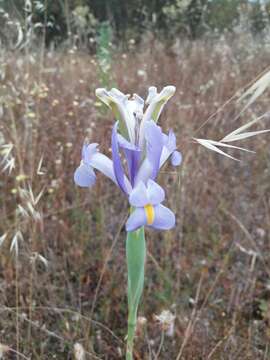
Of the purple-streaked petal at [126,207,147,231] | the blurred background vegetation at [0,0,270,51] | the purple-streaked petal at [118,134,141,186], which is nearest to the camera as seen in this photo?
the purple-streaked petal at [126,207,147,231]

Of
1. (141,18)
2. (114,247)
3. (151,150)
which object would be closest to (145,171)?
(151,150)

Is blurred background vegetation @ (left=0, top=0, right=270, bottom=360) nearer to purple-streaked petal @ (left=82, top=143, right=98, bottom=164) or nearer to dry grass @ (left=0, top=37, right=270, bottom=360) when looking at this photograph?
dry grass @ (left=0, top=37, right=270, bottom=360)

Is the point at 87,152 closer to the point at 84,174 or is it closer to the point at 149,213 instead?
the point at 84,174

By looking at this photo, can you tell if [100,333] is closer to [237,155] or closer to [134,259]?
[134,259]

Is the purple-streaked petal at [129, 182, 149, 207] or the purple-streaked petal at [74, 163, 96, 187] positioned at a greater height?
the purple-streaked petal at [74, 163, 96, 187]

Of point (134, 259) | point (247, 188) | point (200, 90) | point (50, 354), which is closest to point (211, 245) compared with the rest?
point (247, 188)

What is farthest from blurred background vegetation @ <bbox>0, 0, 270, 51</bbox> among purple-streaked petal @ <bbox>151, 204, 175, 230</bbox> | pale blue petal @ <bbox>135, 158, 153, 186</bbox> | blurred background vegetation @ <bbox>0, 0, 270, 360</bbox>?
purple-streaked petal @ <bbox>151, 204, 175, 230</bbox>

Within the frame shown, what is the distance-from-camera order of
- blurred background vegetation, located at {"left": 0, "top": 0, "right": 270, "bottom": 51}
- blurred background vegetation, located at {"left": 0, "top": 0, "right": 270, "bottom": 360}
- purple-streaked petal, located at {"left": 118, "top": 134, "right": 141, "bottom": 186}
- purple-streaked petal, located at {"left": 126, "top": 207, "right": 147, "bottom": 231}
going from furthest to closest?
blurred background vegetation, located at {"left": 0, "top": 0, "right": 270, "bottom": 51} < blurred background vegetation, located at {"left": 0, "top": 0, "right": 270, "bottom": 360} < purple-streaked petal, located at {"left": 118, "top": 134, "right": 141, "bottom": 186} < purple-streaked petal, located at {"left": 126, "top": 207, "right": 147, "bottom": 231}

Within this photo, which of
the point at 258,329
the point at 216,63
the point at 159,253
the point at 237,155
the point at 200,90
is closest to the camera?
the point at 258,329

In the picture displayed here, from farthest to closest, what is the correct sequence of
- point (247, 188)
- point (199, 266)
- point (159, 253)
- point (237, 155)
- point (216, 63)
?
point (216, 63)
point (237, 155)
point (247, 188)
point (159, 253)
point (199, 266)
